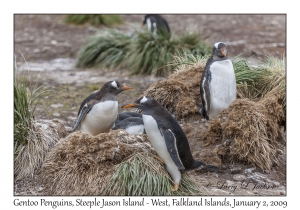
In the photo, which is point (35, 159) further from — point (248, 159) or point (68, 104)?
point (68, 104)

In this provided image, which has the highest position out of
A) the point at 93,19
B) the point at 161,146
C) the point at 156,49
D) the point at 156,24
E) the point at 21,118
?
the point at 93,19

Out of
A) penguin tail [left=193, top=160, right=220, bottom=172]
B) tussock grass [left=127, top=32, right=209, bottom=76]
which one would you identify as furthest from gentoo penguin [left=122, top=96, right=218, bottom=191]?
tussock grass [left=127, top=32, right=209, bottom=76]

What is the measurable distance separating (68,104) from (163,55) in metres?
2.10

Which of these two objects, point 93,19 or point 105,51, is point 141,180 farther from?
point 93,19

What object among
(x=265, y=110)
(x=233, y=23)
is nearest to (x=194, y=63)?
(x=265, y=110)

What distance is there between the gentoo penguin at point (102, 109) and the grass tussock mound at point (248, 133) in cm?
109

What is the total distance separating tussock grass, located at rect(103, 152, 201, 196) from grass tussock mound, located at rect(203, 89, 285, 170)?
1052mm

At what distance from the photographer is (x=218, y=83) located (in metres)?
6.02

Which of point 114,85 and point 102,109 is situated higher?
point 114,85

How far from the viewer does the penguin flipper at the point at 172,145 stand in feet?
14.5

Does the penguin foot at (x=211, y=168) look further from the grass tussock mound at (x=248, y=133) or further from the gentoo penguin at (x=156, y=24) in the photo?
the gentoo penguin at (x=156, y=24)

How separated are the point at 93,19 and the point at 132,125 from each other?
8.47 m

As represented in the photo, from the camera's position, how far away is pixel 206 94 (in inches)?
240

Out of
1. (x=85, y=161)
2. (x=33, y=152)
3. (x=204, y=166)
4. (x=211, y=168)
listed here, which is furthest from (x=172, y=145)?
(x=33, y=152)
